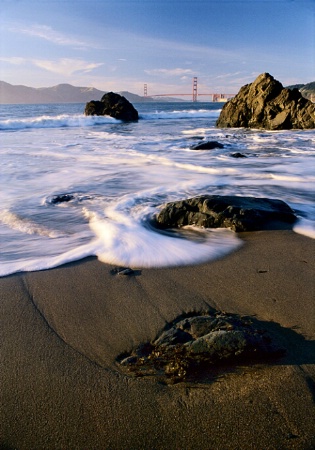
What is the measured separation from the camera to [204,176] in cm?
615

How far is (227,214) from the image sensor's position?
10.7ft

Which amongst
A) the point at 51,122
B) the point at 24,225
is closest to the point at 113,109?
the point at 51,122

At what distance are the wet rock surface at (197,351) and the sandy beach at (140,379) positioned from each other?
0.04 metres

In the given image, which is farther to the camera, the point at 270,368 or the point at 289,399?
the point at 270,368

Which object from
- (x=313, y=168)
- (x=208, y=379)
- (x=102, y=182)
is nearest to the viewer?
(x=208, y=379)

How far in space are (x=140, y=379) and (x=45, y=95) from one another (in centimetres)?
17642

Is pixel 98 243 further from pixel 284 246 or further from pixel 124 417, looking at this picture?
pixel 124 417

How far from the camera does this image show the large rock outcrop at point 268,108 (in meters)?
18.2

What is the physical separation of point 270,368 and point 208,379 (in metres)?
0.28

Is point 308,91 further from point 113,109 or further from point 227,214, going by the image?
point 227,214

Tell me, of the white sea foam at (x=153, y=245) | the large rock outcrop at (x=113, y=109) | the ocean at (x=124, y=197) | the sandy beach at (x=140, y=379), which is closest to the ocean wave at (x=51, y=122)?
the large rock outcrop at (x=113, y=109)

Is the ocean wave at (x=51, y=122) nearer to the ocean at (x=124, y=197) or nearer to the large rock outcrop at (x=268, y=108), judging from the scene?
the large rock outcrop at (x=268, y=108)

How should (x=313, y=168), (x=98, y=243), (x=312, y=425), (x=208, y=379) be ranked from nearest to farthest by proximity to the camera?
(x=312, y=425) < (x=208, y=379) < (x=98, y=243) < (x=313, y=168)

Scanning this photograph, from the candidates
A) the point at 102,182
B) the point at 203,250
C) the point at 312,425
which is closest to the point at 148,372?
the point at 312,425
